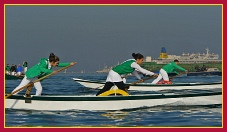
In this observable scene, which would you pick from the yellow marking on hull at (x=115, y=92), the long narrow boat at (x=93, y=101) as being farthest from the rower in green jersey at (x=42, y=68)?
the yellow marking on hull at (x=115, y=92)

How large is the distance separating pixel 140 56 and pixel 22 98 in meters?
4.18

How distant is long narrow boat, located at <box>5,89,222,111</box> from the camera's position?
13.8 m

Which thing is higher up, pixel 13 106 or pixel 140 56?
pixel 140 56

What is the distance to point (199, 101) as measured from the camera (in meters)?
14.7

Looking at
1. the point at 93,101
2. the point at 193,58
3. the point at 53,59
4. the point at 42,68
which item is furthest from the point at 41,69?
the point at 193,58

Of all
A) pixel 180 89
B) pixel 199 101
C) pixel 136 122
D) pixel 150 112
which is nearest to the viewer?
pixel 136 122

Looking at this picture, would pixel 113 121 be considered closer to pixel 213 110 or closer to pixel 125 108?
pixel 125 108

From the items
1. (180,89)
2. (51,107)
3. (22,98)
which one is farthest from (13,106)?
(180,89)

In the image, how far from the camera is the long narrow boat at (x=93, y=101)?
1384cm

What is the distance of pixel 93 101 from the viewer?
13805 mm

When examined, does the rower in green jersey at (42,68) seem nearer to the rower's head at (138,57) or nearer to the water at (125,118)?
the water at (125,118)

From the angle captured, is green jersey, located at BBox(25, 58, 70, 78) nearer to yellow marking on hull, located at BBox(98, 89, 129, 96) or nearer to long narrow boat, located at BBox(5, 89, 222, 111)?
long narrow boat, located at BBox(5, 89, 222, 111)

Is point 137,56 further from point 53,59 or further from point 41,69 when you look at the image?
point 41,69

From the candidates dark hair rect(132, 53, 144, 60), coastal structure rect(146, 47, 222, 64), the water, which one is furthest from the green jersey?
coastal structure rect(146, 47, 222, 64)
